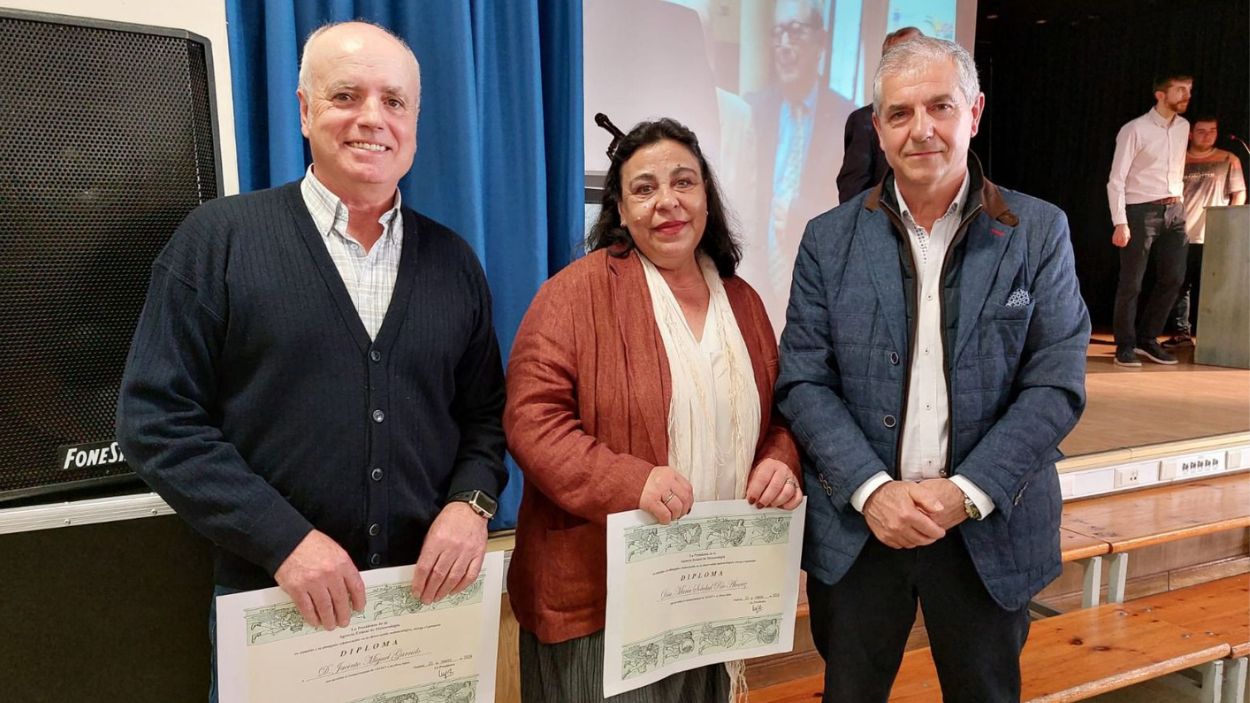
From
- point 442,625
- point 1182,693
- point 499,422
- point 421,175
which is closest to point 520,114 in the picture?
point 421,175

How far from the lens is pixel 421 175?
2172 millimetres

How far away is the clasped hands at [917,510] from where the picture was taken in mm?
1426

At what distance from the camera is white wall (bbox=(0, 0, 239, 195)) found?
129cm

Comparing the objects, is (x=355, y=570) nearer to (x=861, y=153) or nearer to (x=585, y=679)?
(x=585, y=679)

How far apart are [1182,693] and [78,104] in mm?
3752

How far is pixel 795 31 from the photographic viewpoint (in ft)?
13.4

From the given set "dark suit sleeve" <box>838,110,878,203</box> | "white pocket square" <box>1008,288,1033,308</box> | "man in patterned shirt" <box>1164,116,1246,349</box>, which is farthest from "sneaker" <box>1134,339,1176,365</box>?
"white pocket square" <box>1008,288,1033,308</box>

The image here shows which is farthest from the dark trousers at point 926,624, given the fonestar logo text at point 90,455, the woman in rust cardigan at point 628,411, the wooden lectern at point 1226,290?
the wooden lectern at point 1226,290

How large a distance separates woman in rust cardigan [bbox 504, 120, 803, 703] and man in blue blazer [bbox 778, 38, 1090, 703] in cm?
15

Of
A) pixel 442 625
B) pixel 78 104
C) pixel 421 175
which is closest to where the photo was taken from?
pixel 78 104

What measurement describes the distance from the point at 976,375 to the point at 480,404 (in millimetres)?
920

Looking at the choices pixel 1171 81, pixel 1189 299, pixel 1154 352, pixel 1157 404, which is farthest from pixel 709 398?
pixel 1189 299

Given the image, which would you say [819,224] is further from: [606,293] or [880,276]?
[606,293]

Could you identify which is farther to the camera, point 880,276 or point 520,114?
point 520,114
